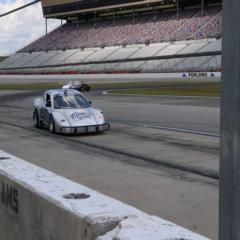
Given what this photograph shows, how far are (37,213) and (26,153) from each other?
9.30m

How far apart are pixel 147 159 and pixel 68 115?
5.71m

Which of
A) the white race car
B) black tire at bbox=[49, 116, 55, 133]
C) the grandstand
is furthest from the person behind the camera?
the grandstand

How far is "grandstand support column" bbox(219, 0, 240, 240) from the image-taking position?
2.01m

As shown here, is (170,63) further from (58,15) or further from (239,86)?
(239,86)

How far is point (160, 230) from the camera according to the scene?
102 inches

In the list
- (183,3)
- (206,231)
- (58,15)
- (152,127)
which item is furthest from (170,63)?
(206,231)

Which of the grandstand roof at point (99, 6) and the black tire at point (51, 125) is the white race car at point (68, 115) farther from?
the grandstand roof at point (99, 6)

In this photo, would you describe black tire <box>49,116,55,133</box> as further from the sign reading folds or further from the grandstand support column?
the sign reading folds

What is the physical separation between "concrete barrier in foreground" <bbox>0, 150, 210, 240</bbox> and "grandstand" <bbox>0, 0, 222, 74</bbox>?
56762 millimetres

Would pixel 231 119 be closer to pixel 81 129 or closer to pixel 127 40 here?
pixel 81 129

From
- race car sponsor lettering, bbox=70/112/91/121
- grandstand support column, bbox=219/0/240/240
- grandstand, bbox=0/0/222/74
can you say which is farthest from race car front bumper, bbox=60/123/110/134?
grandstand, bbox=0/0/222/74

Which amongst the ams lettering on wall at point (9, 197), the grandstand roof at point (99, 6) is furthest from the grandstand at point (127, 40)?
the ams lettering on wall at point (9, 197)

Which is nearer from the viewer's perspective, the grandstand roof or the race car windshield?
the race car windshield

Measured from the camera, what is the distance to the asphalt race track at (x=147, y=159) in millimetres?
7282
